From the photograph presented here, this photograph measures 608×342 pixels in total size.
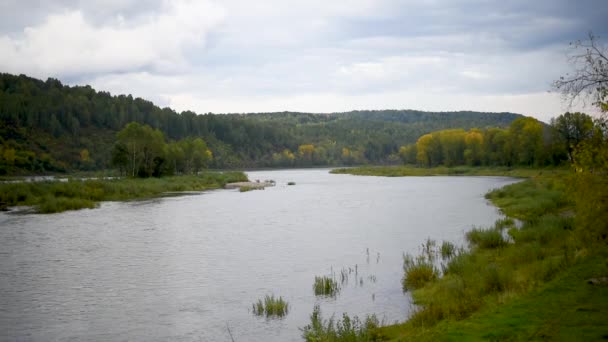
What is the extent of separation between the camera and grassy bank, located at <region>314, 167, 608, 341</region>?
10.9 metres

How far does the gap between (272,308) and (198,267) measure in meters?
9.00

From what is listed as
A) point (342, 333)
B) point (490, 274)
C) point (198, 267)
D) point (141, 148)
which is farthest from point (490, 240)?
point (141, 148)

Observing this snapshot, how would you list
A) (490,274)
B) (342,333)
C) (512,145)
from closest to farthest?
(342,333), (490,274), (512,145)

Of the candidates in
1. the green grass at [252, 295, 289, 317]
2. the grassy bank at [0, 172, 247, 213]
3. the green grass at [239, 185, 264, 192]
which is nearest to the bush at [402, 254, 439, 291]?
the green grass at [252, 295, 289, 317]

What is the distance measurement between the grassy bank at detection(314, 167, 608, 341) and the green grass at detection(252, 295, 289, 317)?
4.03 m

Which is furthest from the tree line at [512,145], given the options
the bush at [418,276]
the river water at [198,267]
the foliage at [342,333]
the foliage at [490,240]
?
the foliage at [342,333]

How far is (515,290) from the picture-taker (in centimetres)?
1523

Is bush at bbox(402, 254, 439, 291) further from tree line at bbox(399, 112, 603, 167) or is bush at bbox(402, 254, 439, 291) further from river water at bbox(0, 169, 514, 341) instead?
tree line at bbox(399, 112, 603, 167)

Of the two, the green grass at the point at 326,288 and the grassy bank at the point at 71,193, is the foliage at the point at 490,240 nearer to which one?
the green grass at the point at 326,288

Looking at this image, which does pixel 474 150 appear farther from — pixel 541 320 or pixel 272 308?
pixel 541 320

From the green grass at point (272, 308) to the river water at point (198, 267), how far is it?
342mm

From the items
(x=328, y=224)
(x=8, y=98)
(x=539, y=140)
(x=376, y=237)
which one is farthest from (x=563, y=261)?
(x=8, y=98)

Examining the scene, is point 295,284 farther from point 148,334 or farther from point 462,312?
point 462,312

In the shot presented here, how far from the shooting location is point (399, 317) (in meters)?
16.4
